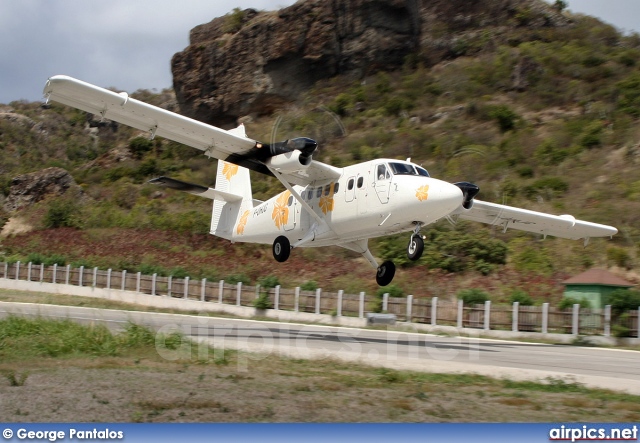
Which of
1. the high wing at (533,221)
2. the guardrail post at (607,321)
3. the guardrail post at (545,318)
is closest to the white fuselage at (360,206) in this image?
the high wing at (533,221)

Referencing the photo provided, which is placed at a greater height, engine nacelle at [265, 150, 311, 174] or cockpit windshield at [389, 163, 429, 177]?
engine nacelle at [265, 150, 311, 174]

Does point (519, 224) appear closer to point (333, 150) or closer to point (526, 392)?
point (526, 392)

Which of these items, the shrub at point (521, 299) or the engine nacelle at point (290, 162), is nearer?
the engine nacelle at point (290, 162)

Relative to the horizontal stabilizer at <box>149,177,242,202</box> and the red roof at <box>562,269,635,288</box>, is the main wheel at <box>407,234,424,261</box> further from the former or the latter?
the red roof at <box>562,269,635,288</box>

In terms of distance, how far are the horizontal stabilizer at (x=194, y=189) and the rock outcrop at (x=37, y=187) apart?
144 feet

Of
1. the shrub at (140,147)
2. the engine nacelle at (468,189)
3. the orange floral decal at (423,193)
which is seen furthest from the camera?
the shrub at (140,147)

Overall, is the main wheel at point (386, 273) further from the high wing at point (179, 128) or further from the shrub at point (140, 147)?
the shrub at point (140, 147)

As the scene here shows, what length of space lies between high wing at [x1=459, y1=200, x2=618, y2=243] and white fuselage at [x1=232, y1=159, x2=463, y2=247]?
5010mm

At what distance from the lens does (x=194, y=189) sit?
24703 millimetres

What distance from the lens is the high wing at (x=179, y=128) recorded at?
19266mm

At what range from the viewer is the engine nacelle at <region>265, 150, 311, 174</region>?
2108 centimetres

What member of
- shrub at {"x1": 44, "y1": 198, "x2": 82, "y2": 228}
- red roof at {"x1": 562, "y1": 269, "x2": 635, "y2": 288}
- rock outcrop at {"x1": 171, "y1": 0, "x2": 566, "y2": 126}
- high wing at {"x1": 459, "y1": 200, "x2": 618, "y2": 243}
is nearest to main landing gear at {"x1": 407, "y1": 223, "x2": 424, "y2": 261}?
high wing at {"x1": 459, "y1": 200, "x2": 618, "y2": 243}

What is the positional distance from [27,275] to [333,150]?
22.8m

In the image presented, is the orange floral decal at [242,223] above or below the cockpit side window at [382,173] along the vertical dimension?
below
